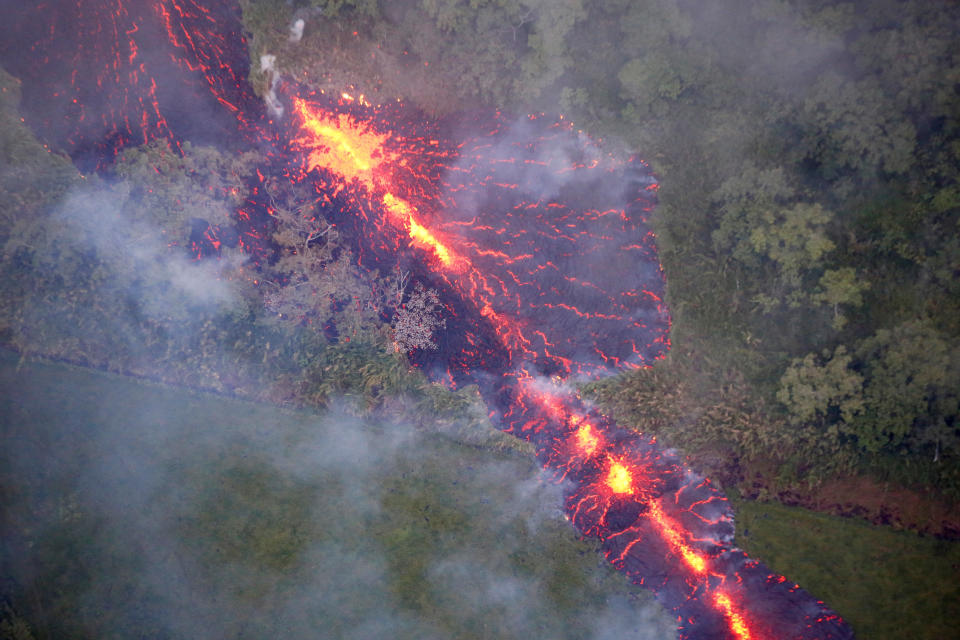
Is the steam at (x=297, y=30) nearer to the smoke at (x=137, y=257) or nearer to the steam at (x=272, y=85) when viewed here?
the steam at (x=272, y=85)

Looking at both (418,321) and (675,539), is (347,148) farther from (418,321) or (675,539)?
(675,539)

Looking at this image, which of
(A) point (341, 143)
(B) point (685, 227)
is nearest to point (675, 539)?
(B) point (685, 227)

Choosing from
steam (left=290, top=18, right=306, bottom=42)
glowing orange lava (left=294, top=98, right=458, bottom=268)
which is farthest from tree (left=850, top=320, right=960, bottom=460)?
steam (left=290, top=18, right=306, bottom=42)

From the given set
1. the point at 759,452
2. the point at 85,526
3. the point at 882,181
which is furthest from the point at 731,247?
the point at 85,526

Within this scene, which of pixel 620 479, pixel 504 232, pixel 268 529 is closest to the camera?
pixel 268 529

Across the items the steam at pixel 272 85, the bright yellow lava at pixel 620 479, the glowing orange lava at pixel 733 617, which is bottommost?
the glowing orange lava at pixel 733 617

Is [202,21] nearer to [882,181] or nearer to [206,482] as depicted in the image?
[206,482]

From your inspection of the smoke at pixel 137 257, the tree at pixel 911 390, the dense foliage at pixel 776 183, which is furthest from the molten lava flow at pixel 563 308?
the smoke at pixel 137 257
